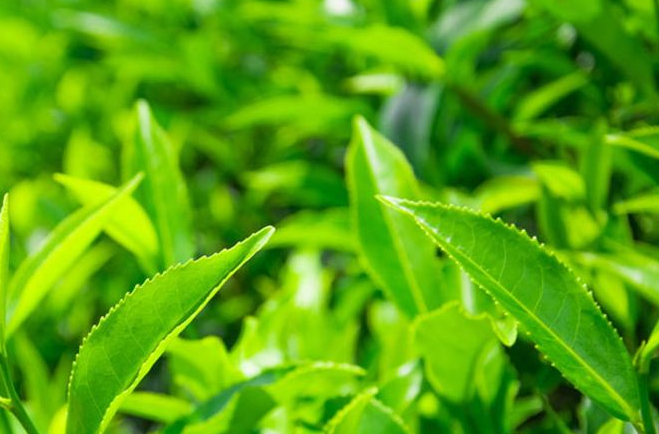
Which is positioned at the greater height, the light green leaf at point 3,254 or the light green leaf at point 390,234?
the light green leaf at point 3,254

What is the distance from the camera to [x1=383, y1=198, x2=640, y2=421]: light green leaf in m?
Result: 0.55

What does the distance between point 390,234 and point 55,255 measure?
0.95ft

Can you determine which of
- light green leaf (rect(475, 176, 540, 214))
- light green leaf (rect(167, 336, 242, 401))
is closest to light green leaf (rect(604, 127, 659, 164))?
light green leaf (rect(475, 176, 540, 214))

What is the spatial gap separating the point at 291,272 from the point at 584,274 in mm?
364

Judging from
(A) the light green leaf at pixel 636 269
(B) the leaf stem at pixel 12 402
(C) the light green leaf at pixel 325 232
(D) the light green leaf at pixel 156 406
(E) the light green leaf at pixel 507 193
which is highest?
(B) the leaf stem at pixel 12 402

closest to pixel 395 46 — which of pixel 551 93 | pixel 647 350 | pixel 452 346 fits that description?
pixel 551 93

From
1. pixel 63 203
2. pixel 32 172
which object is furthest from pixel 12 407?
pixel 32 172

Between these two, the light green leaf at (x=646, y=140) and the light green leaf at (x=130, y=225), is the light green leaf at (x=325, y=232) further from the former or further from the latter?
the light green leaf at (x=646, y=140)

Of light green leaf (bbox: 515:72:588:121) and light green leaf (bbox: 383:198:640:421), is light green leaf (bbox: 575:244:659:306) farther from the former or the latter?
light green leaf (bbox: 515:72:588:121)

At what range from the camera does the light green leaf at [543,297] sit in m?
0.55

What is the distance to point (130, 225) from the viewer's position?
807 mm

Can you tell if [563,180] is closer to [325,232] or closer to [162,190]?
[325,232]

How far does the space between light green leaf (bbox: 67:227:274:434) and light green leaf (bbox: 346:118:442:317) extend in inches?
9.6

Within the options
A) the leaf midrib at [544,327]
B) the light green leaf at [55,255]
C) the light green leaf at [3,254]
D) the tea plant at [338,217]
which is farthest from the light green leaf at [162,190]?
the leaf midrib at [544,327]
